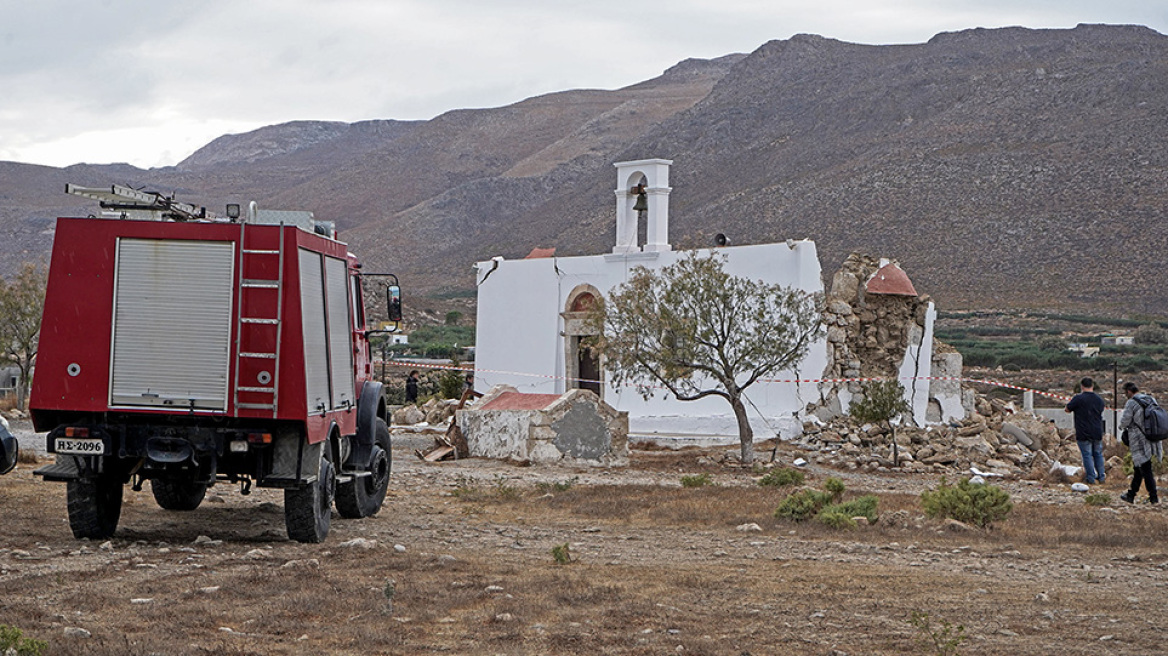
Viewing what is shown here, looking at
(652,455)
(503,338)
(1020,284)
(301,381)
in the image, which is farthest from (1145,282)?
(301,381)

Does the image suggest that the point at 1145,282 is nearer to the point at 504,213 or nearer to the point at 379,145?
the point at 504,213

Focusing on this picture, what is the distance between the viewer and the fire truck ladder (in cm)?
973

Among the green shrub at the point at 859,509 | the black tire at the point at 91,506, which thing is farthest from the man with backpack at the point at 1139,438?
the black tire at the point at 91,506

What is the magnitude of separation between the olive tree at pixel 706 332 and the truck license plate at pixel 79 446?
12.2m

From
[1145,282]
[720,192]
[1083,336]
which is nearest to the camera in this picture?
[1083,336]

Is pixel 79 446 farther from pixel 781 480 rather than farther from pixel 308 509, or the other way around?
pixel 781 480

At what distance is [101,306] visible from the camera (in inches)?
383

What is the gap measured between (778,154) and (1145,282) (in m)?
36.4

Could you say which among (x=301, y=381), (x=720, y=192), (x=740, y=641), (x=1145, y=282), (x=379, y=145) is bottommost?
(x=740, y=641)

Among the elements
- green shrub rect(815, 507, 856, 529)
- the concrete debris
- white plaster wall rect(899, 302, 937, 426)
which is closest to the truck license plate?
green shrub rect(815, 507, 856, 529)

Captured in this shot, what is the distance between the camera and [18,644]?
19.4 ft

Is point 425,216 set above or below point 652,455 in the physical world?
above

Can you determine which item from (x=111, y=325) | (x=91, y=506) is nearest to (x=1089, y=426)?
(x=91, y=506)

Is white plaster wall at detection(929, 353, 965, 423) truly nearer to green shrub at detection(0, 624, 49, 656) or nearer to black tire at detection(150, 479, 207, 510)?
black tire at detection(150, 479, 207, 510)
